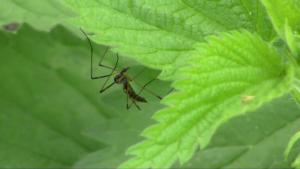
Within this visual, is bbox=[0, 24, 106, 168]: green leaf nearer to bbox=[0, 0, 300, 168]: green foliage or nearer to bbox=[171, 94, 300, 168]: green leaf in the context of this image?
bbox=[0, 0, 300, 168]: green foliage

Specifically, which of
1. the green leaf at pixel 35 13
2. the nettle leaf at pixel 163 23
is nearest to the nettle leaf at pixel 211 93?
the nettle leaf at pixel 163 23

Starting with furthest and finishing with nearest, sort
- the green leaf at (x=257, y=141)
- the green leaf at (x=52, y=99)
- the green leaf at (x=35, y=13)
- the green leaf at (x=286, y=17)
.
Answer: the green leaf at (x=35, y=13), the green leaf at (x=52, y=99), the green leaf at (x=257, y=141), the green leaf at (x=286, y=17)

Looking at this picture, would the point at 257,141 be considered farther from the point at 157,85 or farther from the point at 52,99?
the point at 52,99

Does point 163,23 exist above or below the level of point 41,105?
above

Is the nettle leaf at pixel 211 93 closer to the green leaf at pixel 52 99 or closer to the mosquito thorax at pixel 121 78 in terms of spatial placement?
the green leaf at pixel 52 99

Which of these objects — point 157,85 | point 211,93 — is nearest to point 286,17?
point 211,93

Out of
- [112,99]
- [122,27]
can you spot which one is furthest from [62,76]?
[122,27]

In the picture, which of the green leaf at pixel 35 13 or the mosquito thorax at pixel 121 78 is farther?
the green leaf at pixel 35 13
